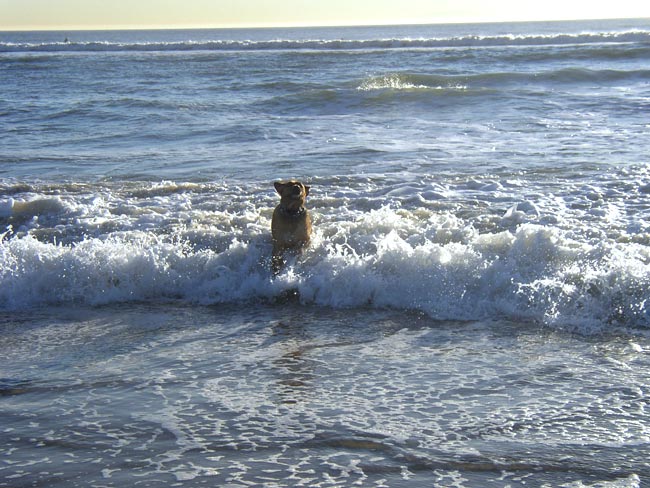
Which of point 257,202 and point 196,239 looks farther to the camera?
point 257,202

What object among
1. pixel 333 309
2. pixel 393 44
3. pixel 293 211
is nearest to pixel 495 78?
pixel 293 211

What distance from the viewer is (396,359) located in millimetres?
4551

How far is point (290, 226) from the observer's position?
6426mm

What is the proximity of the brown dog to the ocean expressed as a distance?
4.9 inches

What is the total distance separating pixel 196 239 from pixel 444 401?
141 inches

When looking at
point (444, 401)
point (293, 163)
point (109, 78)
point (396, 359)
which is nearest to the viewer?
point (444, 401)

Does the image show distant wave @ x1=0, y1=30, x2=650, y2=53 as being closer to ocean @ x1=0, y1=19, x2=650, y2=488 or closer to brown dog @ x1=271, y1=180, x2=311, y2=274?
ocean @ x1=0, y1=19, x2=650, y2=488

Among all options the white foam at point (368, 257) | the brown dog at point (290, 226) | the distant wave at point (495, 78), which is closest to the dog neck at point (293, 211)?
the brown dog at point (290, 226)

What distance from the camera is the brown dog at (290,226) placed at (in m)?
6.35

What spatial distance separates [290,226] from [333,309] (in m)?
1.01

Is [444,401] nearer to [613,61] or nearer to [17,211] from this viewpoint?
[17,211]

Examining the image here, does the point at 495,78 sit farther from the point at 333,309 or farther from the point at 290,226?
the point at 333,309

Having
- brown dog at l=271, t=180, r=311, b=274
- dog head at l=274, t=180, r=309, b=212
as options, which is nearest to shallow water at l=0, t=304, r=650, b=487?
brown dog at l=271, t=180, r=311, b=274

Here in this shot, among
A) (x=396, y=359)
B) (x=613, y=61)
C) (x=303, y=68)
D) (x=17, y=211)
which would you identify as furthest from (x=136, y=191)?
(x=613, y=61)
